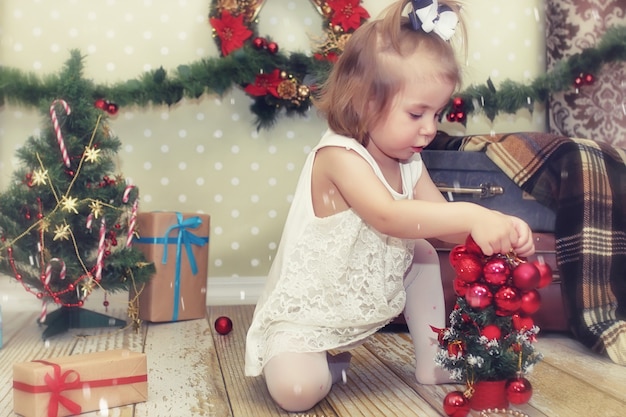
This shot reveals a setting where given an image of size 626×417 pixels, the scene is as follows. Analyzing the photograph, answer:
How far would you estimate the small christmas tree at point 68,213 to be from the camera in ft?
6.27

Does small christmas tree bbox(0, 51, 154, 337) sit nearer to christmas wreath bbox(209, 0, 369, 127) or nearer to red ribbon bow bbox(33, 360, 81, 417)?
christmas wreath bbox(209, 0, 369, 127)

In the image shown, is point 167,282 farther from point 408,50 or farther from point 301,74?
point 408,50

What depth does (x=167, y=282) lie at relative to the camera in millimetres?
2127

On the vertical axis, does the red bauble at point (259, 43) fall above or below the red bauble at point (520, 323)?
above

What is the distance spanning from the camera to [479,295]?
3.96 ft

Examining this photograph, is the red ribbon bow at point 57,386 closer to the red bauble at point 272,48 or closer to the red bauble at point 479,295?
the red bauble at point 479,295

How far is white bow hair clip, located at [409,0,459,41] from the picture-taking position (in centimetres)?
135

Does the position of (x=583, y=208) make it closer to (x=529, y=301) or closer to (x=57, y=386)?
(x=529, y=301)

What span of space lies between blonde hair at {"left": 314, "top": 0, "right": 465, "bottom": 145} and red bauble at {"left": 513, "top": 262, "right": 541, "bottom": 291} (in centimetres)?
37

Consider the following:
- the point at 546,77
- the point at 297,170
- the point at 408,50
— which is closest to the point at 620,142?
the point at 546,77

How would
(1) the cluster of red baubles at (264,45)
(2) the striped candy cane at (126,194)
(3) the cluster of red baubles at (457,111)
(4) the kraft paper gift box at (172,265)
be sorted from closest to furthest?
(2) the striped candy cane at (126,194) → (4) the kraft paper gift box at (172,265) → (1) the cluster of red baubles at (264,45) → (3) the cluster of red baubles at (457,111)

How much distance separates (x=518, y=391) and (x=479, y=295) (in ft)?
0.59

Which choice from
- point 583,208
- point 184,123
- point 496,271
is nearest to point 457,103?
point 583,208

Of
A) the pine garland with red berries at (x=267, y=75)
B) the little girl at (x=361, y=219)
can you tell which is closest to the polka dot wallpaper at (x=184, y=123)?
the pine garland with red berries at (x=267, y=75)
